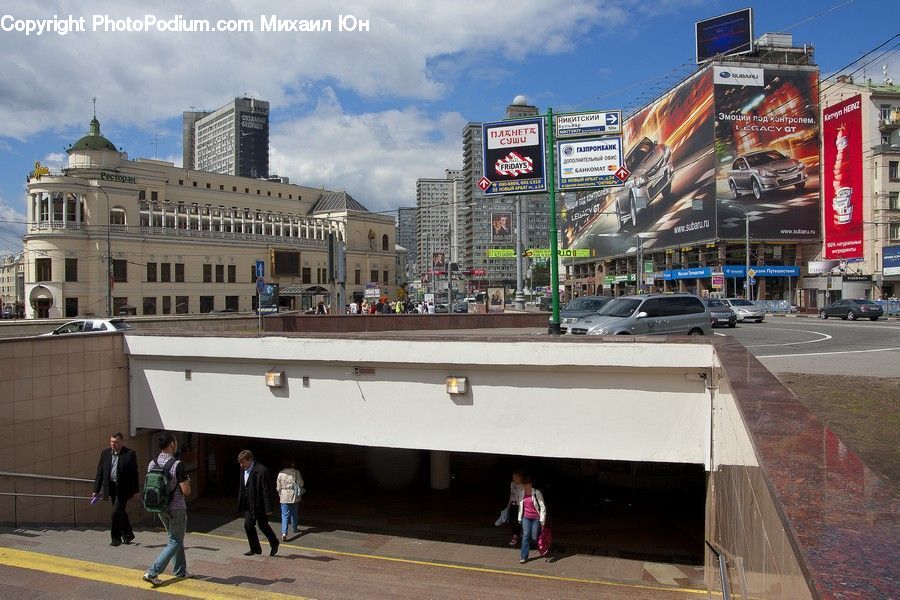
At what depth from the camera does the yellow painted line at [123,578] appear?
764 centimetres

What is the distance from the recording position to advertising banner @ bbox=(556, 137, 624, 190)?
19125 millimetres

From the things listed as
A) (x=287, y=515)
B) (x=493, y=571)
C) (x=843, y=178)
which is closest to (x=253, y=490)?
(x=287, y=515)

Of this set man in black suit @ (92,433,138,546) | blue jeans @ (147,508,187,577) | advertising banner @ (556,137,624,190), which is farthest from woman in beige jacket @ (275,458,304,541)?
advertising banner @ (556,137,624,190)

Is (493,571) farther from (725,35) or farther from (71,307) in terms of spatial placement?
(725,35)

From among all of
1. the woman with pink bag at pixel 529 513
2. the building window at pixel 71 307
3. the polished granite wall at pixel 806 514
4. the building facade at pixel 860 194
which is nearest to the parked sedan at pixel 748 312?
the woman with pink bag at pixel 529 513

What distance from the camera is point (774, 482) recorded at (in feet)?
10.0

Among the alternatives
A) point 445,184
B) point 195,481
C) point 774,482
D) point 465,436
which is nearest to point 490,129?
point 465,436

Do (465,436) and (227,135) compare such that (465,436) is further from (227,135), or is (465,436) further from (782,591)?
(227,135)

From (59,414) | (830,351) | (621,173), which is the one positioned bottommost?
(59,414)

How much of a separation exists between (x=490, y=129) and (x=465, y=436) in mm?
11001

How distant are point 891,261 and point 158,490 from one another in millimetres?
58070

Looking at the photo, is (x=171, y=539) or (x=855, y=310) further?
(x=855, y=310)

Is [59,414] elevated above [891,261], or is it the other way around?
[891,261]

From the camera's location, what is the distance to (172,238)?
58031 mm
